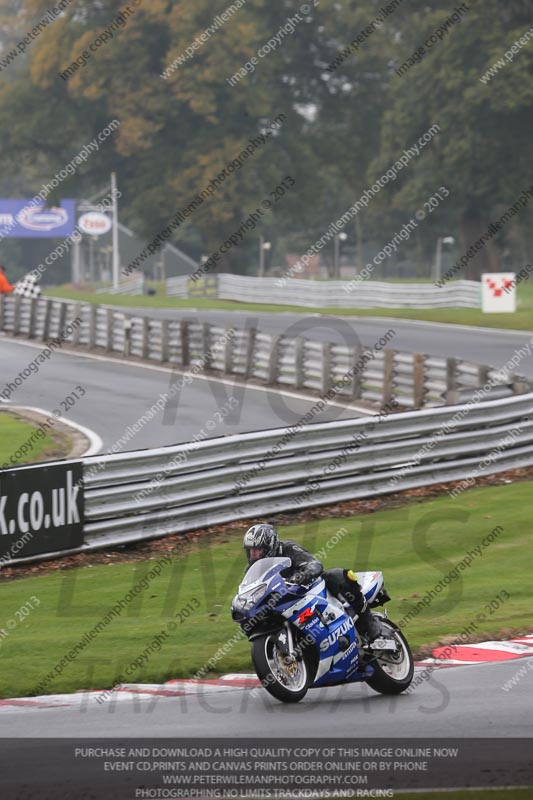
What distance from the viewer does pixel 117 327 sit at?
35.1 metres

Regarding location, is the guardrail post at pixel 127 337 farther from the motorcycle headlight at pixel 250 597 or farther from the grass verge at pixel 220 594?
the motorcycle headlight at pixel 250 597

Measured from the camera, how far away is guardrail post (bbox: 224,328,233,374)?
98.9 feet

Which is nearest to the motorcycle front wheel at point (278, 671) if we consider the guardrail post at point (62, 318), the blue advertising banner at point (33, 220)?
the guardrail post at point (62, 318)

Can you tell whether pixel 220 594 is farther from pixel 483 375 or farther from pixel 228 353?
pixel 228 353

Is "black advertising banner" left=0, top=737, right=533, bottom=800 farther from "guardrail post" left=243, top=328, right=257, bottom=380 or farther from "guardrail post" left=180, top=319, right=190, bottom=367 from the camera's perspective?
"guardrail post" left=180, top=319, right=190, bottom=367

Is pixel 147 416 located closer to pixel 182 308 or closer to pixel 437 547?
pixel 437 547

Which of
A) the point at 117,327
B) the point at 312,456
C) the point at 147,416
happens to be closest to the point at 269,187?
the point at 117,327

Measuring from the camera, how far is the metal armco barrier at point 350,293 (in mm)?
50281

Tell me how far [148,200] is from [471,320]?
29312 mm

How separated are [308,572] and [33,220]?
82.8 metres

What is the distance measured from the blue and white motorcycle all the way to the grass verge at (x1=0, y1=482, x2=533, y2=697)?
1326 millimetres

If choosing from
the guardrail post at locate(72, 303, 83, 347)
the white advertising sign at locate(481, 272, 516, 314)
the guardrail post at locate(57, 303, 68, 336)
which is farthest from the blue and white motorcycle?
the white advertising sign at locate(481, 272, 516, 314)

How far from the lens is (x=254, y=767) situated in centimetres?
718

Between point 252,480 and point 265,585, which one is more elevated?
point 265,585
